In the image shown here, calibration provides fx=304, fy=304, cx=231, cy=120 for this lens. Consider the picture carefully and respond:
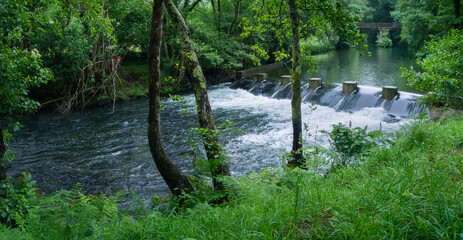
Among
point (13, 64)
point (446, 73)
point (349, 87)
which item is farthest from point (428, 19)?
point (13, 64)

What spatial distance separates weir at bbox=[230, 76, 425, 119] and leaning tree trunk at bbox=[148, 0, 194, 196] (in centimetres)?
959

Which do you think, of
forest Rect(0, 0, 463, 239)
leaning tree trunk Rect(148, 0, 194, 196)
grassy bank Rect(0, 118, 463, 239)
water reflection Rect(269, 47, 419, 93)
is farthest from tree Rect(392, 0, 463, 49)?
leaning tree trunk Rect(148, 0, 194, 196)

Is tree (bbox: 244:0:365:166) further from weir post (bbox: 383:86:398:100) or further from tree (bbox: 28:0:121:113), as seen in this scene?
tree (bbox: 28:0:121:113)

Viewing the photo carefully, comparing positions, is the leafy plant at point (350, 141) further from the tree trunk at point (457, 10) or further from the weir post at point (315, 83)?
the tree trunk at point (457, 10)

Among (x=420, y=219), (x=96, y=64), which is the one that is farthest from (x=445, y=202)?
(x=96, y=64)

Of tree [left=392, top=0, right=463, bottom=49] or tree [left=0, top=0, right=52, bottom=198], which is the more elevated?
tree [left=392, top=0, right=463, bottom=49]

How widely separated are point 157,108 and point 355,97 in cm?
1188

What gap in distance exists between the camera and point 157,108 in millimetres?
5254

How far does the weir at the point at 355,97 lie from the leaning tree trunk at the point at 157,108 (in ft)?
31.5

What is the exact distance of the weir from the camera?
12984mm

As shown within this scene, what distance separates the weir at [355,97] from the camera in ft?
42.6

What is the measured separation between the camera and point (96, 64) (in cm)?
1535

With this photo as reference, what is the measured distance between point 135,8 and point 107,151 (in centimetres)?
966

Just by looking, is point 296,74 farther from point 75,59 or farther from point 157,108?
point 75,59
